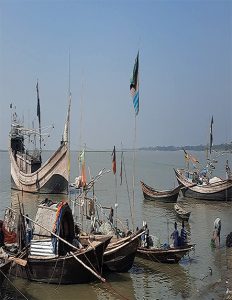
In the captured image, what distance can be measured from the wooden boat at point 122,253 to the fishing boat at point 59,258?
2.56 feet

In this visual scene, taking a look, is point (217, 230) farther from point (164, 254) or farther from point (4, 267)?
point (4, 267)

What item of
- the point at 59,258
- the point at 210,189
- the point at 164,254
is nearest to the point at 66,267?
the point at 59,258

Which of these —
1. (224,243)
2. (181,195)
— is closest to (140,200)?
(181,195)

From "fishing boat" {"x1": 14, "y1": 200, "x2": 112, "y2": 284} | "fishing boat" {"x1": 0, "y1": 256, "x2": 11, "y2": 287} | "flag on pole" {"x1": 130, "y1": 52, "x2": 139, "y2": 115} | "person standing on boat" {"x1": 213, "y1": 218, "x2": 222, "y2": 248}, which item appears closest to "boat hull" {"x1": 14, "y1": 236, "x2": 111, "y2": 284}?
"fishing boat" {"x1": 14, "y1": 200, "x2": 112, "y2": 284}

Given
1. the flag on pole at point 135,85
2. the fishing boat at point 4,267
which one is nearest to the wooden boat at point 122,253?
the fishing boat at point 4,267

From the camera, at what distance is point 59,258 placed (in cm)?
1416

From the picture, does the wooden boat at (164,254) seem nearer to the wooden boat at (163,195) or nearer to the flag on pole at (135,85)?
the flag on pole at (135,85)

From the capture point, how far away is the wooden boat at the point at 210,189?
36531mm

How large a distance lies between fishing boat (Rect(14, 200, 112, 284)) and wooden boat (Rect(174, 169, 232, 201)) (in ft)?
74.8

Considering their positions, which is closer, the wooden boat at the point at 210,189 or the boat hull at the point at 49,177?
the wooden boat at the point at 210,189

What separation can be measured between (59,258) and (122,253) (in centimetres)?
251

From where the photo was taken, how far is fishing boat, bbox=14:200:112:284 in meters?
14.1

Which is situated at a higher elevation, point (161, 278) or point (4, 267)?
point (4, 267)

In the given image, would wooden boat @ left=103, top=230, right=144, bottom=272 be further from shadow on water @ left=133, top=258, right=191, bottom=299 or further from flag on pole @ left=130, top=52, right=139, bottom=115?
flag on pole @ left=130, top=52, right=139, bottom=115
